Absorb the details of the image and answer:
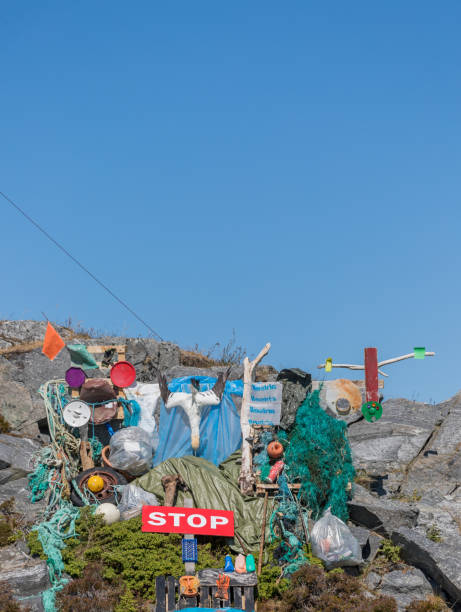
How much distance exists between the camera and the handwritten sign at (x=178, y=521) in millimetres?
12484

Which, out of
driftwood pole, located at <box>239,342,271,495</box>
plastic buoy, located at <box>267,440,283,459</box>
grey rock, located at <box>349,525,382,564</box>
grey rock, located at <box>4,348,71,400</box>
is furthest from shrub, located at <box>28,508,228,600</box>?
grey rock, located at <box>4,348,71,400</box>

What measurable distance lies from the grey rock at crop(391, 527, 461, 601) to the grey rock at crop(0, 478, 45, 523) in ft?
21.1

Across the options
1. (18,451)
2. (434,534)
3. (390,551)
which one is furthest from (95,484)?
(434,534)

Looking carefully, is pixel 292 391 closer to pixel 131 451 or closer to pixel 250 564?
pixel 131 451

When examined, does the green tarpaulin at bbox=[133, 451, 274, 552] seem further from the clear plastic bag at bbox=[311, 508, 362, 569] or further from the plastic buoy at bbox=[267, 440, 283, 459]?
the clear plastic bag at bbox=[311, 508, 362, 569]

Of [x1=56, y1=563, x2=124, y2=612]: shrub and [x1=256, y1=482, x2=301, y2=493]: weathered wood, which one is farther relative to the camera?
[x1=256, y1=482, x2=301, y2=493]: weathered wood

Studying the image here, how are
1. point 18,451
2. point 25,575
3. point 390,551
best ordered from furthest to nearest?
point 18,451 → point 390,551 → point 25,575

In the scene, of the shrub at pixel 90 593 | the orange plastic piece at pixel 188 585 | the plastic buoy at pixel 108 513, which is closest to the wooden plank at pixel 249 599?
the orange plastic piece at pixel 188 585

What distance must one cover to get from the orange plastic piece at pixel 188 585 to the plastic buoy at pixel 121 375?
525cm

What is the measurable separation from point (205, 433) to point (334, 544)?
4292 millimetres

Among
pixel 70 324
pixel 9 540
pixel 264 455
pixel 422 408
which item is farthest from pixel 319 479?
pixel 70 324

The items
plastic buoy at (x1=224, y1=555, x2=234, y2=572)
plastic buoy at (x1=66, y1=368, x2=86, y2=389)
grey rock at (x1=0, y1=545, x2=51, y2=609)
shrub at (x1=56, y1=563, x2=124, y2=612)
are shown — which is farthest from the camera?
plastic buoy at (x1=66, y1=368, x2=86, y2=389)

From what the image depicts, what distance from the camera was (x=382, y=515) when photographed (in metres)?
13.8

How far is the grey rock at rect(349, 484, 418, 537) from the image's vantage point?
13.7m
